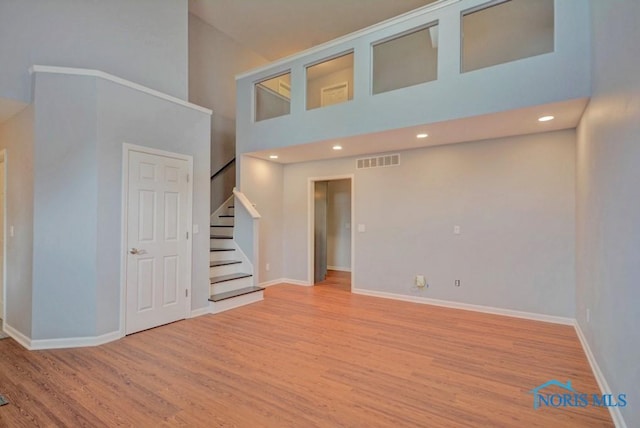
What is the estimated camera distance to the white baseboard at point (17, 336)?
3114 mm

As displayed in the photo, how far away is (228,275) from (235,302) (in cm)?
66

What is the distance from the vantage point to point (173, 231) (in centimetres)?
389

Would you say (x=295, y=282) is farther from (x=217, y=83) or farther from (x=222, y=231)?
(x=217, y=83)

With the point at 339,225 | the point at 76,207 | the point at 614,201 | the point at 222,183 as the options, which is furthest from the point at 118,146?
the point at 339,225

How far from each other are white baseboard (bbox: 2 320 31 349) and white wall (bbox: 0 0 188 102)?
2.51m

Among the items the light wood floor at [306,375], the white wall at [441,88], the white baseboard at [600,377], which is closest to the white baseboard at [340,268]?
the light wood floor at [306,375]

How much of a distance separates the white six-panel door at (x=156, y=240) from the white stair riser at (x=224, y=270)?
2.85ft

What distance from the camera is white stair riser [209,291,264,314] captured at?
4301mm

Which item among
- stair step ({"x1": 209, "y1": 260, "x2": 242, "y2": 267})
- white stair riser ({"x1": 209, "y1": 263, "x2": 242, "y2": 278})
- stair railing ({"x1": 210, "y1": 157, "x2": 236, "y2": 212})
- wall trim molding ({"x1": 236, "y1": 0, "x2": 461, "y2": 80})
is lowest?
white stair riser ({"x1": 209, "y1": 263, "x2": 242, "y2": 278})

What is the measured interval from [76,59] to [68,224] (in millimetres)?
2164

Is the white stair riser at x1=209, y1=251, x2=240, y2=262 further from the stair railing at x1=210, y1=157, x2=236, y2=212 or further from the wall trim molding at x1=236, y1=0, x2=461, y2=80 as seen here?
the wall trim molding at x1=236, y1=0, x2=461, y2=80

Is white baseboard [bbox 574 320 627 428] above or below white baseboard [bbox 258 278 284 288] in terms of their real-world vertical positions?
above

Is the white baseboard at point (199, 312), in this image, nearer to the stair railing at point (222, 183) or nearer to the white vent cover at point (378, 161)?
the stair railing at point (222, 183)

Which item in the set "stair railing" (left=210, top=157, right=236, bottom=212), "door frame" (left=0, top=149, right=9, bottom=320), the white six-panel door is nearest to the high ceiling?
"stair railing" (left=210, top=157, right=236, bottom=212)
